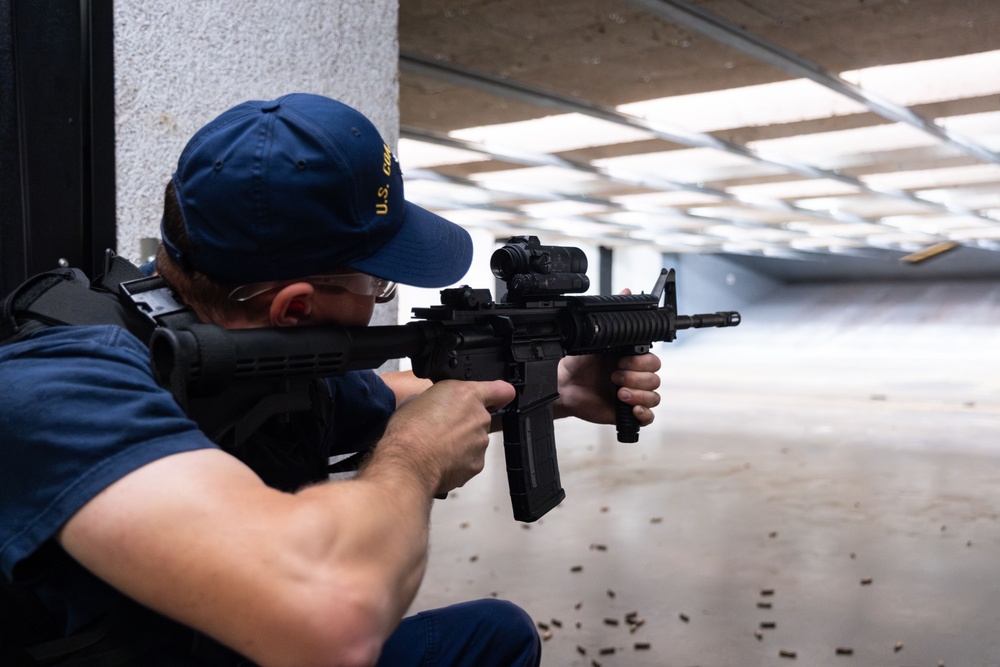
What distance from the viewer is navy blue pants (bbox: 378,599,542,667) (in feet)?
3.90

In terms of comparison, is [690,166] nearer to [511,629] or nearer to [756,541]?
[756,541]

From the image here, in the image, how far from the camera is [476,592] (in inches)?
114

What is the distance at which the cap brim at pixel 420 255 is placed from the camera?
1017mm

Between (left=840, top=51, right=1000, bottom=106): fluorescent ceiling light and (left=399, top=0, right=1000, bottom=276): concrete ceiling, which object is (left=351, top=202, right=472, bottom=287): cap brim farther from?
(left=840, top=51, right=1000, bottom=106): fluorescent ceiling light

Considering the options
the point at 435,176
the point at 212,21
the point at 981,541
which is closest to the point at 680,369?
the point at 435,176

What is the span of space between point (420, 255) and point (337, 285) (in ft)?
0.34

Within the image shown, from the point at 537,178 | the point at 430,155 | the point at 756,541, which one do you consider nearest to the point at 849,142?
the point at 537,178

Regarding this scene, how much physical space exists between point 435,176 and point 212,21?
626 centimetres

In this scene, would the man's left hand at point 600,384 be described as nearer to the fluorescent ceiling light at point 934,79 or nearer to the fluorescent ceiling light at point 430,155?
the fluorescent ceiling light at point 934,79

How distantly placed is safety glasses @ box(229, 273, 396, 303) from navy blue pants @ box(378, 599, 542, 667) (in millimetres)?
452

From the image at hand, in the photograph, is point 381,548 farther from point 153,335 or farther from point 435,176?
point 435,176

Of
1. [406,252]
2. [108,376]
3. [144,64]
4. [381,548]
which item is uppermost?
[144,64]

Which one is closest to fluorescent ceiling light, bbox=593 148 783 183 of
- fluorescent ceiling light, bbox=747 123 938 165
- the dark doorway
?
fluorescent ceiling light, bbox=747 123 938 165

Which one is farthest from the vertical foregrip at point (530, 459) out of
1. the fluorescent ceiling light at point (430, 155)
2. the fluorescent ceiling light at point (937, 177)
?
the fluorescent ceiling light at point (937, 177)
